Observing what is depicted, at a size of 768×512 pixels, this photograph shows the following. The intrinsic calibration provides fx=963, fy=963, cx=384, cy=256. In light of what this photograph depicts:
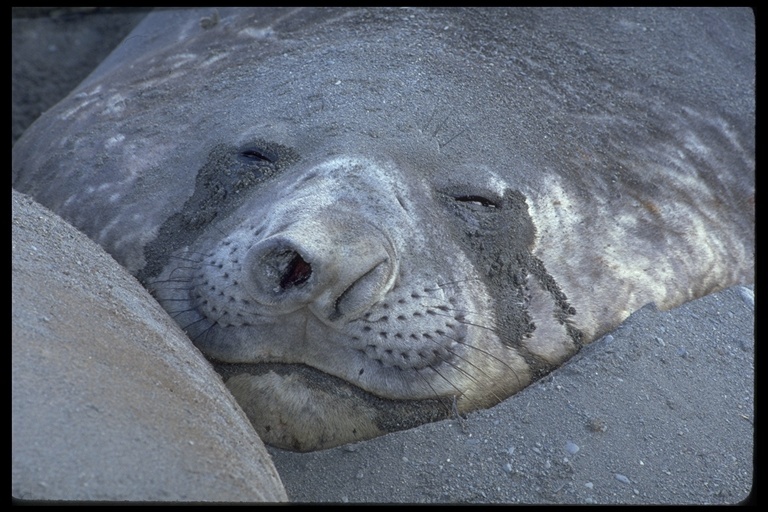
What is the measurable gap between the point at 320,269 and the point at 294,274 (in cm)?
13

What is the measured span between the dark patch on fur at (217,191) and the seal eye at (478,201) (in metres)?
0.56

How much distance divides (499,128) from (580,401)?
1.05 metres

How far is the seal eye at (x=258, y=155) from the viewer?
319cm

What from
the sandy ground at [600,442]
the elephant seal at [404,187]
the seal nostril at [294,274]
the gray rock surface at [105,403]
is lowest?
the sandy ground at [600,442]

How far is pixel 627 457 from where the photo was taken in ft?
8.99

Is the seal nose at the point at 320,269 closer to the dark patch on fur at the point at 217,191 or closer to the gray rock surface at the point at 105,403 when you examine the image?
the gray rock surface at the point at 105,403

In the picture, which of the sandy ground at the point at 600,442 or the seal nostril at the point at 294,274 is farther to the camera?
the sandy ground at the point at 600,442

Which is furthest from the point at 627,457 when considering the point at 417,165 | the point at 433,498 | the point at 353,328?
the point at 417,165

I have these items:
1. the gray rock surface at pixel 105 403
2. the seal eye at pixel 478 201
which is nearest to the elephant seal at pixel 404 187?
the seal eye at pixel 478 201

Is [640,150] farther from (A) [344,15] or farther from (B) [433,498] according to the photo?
(B) [433,498]

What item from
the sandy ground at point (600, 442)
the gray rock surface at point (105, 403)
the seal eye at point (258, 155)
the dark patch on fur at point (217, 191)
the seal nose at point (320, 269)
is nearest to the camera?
the gray rock surface at point (105, 403)

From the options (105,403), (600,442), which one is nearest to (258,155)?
(600,442)

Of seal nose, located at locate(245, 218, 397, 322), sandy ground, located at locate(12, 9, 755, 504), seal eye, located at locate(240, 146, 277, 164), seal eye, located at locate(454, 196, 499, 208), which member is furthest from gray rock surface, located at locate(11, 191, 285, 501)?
seal eye, located at locate(454, 196, 499, 208)

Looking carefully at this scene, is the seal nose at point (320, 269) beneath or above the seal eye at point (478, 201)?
above
